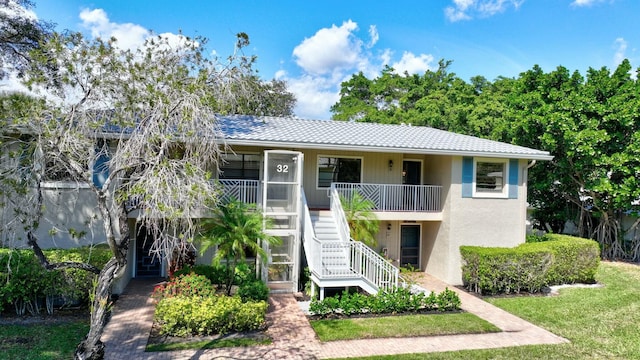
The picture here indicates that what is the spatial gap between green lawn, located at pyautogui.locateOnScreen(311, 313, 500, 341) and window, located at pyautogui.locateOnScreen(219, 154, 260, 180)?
6002 mm

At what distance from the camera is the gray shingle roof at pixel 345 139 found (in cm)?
1199

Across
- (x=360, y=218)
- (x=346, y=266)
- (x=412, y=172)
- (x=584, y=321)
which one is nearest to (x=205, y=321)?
(x=346, y=266)

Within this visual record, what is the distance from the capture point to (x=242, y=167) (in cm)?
1334

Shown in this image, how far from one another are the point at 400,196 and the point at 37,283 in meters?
11.0

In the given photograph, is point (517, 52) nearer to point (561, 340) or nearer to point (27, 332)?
point (561, 340)

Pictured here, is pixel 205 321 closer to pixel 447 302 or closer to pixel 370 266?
pixel 370 266

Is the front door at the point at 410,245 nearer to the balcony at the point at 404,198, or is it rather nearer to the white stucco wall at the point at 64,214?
the balcony at the point at 404,198

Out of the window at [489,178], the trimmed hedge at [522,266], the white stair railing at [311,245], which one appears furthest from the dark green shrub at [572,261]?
the white stair railing at [311,245]

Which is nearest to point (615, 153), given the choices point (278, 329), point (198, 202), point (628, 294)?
point (628, 294)

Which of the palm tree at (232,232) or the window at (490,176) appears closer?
the palm tree at (232,232)

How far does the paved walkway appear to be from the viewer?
24.0 feet

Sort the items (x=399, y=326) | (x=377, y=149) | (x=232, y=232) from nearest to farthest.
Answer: (x=399, y=326) → (x=232, y=232) → (x=377, y=149)

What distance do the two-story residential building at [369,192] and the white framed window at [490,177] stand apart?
4cm

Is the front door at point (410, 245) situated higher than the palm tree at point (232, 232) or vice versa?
the palm tree at point (232, 232)
